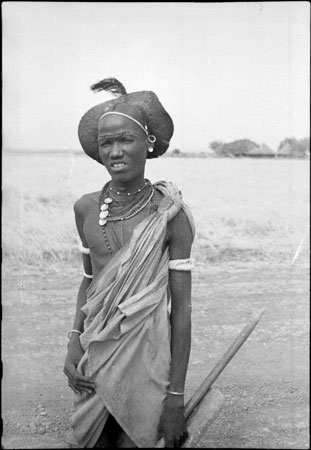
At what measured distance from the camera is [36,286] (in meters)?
6.62

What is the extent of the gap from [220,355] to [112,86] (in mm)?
2493

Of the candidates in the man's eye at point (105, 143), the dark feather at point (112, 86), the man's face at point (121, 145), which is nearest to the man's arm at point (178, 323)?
the man's face at point (121, 145)

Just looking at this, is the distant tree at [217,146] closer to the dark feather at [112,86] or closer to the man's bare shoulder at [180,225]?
the dark feather at [112,86]

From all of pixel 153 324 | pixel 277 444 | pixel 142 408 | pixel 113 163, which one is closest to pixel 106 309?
pixel 153 324

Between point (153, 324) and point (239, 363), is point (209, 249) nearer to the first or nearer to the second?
point (239, 363)

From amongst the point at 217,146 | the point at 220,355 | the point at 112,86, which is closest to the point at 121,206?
the point at 112,86

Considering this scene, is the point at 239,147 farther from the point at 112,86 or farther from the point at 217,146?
the point at 112,86

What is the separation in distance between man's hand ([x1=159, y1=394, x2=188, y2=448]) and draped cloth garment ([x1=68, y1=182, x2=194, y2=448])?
0.03 meters

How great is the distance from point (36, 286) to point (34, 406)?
284 cm

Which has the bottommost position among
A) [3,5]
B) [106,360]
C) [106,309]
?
[106,360]

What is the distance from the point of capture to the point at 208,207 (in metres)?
7.77

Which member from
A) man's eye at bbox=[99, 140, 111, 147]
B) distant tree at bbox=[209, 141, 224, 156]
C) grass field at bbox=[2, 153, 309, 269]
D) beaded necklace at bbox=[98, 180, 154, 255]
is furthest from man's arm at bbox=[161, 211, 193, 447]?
distant tree at bbox=[209, 141, 224, 156]

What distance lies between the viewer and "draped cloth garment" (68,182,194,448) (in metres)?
2.67

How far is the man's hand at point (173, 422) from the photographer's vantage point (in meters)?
2.68
